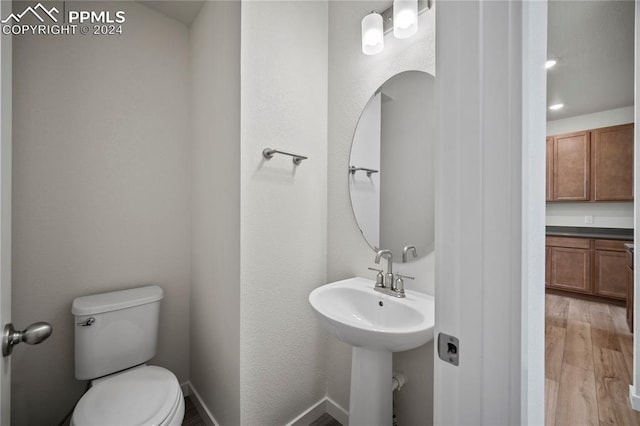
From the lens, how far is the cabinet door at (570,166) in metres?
1.22

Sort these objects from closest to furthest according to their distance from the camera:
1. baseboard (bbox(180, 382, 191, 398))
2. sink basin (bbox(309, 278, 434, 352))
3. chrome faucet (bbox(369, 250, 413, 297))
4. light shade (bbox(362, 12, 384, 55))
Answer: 1. sink basin (bbox(309, 278, 434, 352))
2. chrome faucet (bbox(369, 250, 413, 297))
3. light shade (bbox(362, 12, 384, 55))
4. baseboard (bbox(180, 382, 191, 398))

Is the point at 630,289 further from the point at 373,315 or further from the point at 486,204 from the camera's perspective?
the point at 486,204

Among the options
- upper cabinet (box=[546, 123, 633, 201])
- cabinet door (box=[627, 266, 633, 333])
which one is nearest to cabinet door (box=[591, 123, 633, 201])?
upper cabinet (box=[546, 123, 633, 201])

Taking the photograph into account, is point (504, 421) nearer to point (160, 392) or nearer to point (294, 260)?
point (294, 260)

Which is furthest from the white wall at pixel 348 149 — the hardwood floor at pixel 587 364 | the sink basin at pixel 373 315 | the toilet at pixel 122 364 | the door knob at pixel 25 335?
the door knob at pixel 25 335

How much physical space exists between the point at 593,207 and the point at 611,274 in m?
0.47

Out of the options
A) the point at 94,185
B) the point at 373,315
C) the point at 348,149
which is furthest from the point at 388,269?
the point at 94,185

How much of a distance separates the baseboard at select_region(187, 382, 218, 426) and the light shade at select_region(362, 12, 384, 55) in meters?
2.16

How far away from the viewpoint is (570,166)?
1261 mm

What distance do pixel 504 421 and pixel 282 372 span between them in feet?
4.01

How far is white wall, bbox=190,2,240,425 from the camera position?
4.28 ft

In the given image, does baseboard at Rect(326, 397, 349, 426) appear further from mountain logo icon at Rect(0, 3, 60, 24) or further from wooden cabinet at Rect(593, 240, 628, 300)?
mountain logo icon at Rect(0, 3, 60, 24)

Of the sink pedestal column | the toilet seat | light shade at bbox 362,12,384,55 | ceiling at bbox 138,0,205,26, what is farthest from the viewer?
ceiling at bbox 138,0,205,26

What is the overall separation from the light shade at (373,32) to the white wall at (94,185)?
123cm
